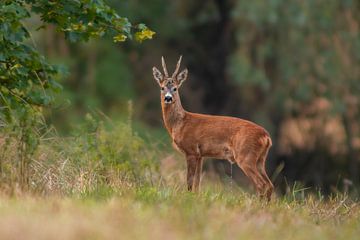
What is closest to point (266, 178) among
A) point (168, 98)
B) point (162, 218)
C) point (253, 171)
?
point (253, 171)

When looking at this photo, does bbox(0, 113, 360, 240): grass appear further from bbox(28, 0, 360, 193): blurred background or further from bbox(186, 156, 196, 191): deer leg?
bbox(28, 0, 360, 193): blurred background

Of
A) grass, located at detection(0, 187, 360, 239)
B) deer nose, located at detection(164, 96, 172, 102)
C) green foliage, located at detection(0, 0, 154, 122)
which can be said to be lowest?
grass, located at detection(0, 187, 360, 239)

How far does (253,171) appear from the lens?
12.3 m

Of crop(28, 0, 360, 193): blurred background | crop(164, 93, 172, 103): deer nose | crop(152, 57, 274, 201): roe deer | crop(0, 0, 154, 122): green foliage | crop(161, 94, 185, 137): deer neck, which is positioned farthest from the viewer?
crop(28, 0, 360, 193): blurred background

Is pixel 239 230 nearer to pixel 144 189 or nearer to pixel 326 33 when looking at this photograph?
pixel 144 189

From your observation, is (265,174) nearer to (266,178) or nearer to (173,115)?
(266,178)

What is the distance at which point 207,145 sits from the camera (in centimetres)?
1288

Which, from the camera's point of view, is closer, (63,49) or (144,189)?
(144,189)

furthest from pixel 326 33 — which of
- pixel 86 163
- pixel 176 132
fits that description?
pixel 86 163

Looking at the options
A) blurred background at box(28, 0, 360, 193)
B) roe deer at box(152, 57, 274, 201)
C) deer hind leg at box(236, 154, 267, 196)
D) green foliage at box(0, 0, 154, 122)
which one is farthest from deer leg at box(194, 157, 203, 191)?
blurred background at box(28, 0, 360, 193)

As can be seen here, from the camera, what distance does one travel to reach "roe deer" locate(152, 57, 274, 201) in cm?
1237

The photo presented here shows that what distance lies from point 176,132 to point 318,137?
14087 millimetres

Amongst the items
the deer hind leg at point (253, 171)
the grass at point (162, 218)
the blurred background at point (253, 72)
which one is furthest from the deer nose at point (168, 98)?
the blurred background at point (253, 72)

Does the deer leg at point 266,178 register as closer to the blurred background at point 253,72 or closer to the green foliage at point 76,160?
the green foliage at point 76,160
